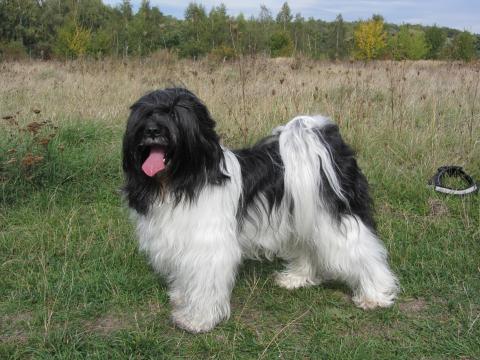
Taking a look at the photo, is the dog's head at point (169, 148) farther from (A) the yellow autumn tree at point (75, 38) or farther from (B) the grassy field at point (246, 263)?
(A) the yellow autumn tree at point (75, 38)

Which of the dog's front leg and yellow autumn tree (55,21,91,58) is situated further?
yellow autumn tree (55,21,91,58)

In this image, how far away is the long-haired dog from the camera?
8.49ft

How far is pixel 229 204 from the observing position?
2877 millimetres

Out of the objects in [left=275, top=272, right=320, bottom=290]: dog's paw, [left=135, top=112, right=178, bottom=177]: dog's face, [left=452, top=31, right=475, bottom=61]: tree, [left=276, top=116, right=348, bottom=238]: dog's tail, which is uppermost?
[left=452, top=31, right=475, bottom=61]: tree

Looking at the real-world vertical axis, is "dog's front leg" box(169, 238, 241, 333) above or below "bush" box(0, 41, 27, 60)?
below

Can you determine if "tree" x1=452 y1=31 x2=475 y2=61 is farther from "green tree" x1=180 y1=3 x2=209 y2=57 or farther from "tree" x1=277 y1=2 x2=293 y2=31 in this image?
"green tree" x1=180 y1=3 x2=209 y2=57

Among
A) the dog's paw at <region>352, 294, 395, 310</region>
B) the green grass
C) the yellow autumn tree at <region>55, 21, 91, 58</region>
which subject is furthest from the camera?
the yellow autumn tree at <region>55, 21, 91, 58</region>

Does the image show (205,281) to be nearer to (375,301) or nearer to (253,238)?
(253,238)

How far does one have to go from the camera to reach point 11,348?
2.72m

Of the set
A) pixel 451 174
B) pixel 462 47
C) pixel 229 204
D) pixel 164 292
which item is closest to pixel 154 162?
pixel 229 204

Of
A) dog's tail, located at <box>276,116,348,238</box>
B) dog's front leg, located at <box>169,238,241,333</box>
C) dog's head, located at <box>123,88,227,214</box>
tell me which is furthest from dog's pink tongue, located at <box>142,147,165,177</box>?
dog's tail, located at <box>276,116,348,238</box>

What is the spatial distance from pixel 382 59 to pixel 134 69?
191 inches

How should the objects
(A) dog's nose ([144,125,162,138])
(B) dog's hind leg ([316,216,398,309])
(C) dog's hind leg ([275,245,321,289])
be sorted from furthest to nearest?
(C) dog's hind leg ([275,245,321,289]) < (B) dog's hind leg ([316,216,398,309]) < (A) dog's nose ([144,125,162,138])

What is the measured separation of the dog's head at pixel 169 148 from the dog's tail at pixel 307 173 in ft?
1.61
